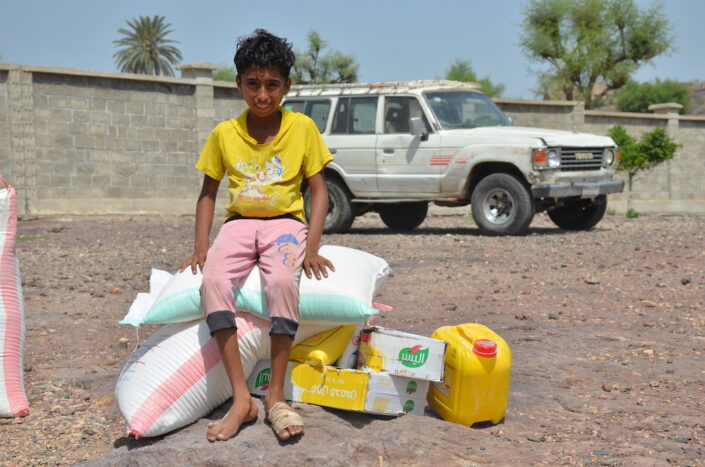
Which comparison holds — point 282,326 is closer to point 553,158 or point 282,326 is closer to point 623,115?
point 553,158

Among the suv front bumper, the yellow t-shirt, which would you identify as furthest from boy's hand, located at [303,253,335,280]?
the suv front bumper

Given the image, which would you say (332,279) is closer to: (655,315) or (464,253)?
(655,315)

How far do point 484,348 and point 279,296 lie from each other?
2.93 ft

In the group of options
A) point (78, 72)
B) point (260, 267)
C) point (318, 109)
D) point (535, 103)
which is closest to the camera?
point (260, 267)

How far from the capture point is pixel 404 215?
12297 mm

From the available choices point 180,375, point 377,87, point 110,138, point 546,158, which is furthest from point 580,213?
point 180,375

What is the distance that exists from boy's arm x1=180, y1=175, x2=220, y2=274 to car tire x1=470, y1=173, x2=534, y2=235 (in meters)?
6.98

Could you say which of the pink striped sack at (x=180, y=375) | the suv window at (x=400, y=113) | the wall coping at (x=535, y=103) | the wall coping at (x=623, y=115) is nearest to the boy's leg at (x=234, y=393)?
the pink striped sack at (x=180, y=375)

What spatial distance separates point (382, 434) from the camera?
126 inches

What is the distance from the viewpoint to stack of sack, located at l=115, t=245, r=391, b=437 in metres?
3.22

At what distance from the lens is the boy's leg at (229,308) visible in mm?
3115

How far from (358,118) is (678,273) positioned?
16.6 feet

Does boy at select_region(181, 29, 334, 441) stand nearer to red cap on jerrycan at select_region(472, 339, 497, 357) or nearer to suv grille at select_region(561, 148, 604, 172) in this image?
red cap on jerrycan at select_region(472, 339, 497, 357)

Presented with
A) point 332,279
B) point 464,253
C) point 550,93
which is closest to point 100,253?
point 464,253
